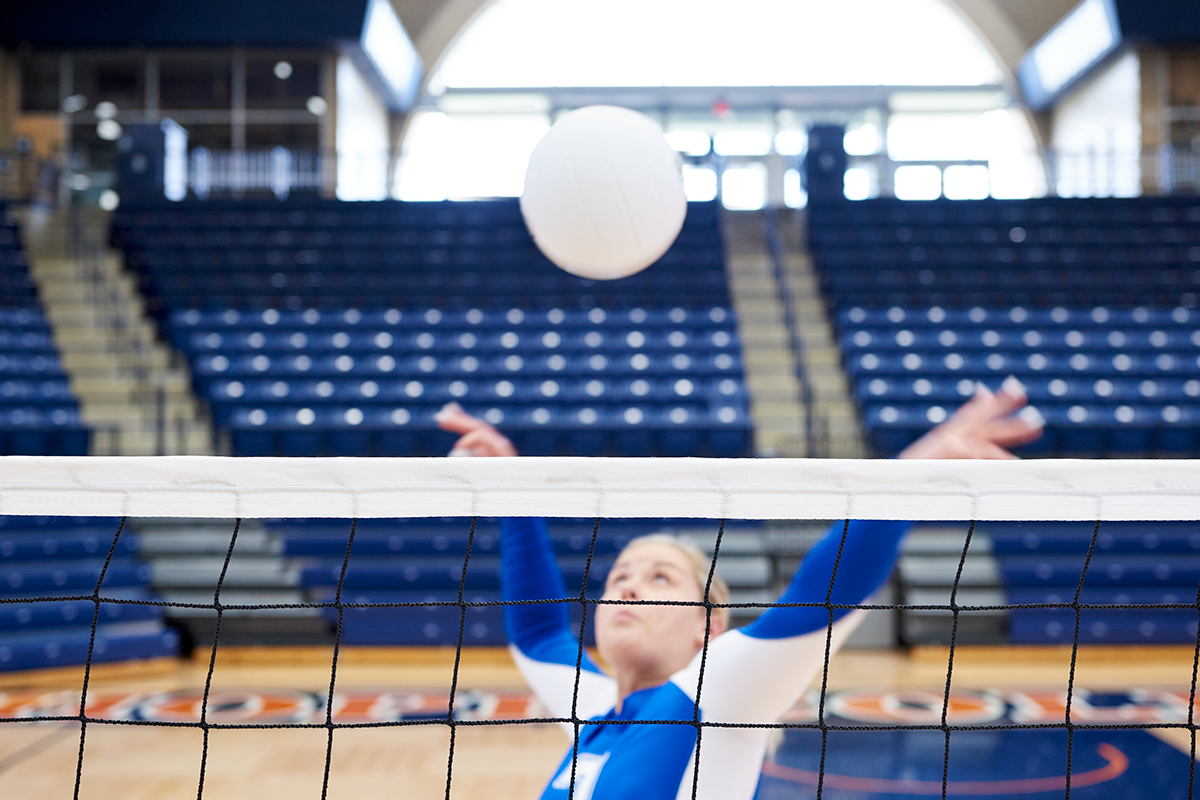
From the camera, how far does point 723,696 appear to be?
1324 mm

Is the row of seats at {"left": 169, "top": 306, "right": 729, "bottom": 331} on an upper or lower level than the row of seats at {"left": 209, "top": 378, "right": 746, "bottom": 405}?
upper

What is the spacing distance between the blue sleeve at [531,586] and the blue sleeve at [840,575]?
521 mm

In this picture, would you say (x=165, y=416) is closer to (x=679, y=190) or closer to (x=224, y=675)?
(x=224, y=675)

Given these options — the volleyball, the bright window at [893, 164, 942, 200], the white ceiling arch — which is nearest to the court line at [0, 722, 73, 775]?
the volleyball

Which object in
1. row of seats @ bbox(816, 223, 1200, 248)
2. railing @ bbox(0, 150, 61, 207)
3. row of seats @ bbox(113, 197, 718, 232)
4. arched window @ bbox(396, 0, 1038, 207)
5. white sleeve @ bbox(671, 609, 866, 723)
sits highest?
arched window @ bbox(396, 0, 1038, 207)

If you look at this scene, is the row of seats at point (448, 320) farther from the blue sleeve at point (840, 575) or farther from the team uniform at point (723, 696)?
the blue sleeve at point (840, 575)

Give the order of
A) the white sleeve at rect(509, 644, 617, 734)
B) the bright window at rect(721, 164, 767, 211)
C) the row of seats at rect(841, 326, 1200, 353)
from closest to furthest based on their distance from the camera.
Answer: the white sleeve at rect(509, 644, 617, 734)
the row of seats at rect(841, 326, 1200, 353)
the bright window at rect(721, 164, 767, 211)

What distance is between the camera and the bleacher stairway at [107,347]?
26.0ft

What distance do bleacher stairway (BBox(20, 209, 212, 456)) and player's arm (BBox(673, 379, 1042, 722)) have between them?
22.3 feet

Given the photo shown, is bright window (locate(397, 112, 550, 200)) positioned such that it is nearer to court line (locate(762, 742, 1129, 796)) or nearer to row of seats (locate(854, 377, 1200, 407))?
row of seats (locate(854, 377, 1200, 407))

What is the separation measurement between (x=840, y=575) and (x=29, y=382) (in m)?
8.14

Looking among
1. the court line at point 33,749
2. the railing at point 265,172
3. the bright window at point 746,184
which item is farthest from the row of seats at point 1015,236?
the court line at point 33,749

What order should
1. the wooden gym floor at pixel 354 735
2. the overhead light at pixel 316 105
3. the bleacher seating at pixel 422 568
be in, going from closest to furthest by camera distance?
1. the wooden gym floor at pixel 354 735
2. the bleacher seating at pixel 422 568
3. the overhead light at pixel 316 105

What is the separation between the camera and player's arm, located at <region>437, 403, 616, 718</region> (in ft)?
5.56
